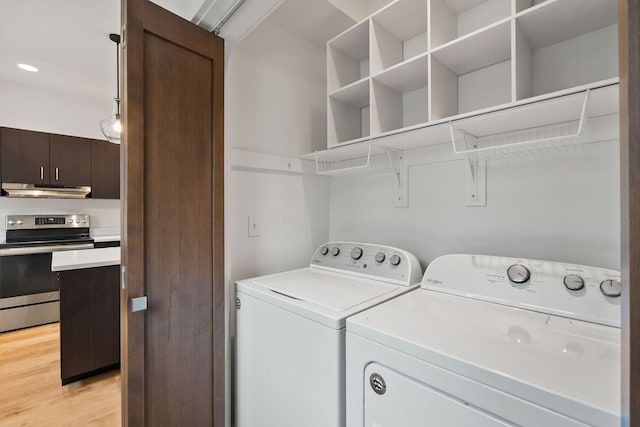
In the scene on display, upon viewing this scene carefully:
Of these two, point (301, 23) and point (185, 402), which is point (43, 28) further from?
point (185, 402)

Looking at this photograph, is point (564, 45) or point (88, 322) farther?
point (88, 322)

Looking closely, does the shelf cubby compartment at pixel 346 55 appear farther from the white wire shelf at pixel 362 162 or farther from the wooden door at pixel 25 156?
the wooden door at pixel 25 156

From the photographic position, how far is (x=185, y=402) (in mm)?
1262

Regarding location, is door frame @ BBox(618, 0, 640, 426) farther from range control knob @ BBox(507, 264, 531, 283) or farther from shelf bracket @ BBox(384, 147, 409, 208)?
shelf bracket @ BBox(384, 147, 409, 208)

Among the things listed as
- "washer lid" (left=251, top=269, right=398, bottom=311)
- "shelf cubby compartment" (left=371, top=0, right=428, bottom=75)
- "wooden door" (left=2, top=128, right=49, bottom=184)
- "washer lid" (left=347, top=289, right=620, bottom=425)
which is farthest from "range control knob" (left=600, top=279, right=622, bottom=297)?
"wooden door" (left=2, top=128, right=49, bottom=184)

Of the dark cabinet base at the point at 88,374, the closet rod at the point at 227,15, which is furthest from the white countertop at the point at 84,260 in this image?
the closet rod at the point at 227,15

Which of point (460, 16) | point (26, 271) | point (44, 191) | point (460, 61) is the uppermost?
point (460, 16)

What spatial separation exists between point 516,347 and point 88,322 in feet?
8.71

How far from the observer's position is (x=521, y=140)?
128cm

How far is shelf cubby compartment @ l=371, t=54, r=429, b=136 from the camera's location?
1415mm

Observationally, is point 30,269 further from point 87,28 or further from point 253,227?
point 253,227

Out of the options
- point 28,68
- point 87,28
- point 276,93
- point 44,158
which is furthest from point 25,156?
point 276,93

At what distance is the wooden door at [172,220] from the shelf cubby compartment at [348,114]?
2.09ft

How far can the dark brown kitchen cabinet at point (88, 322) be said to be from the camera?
2084 mm
